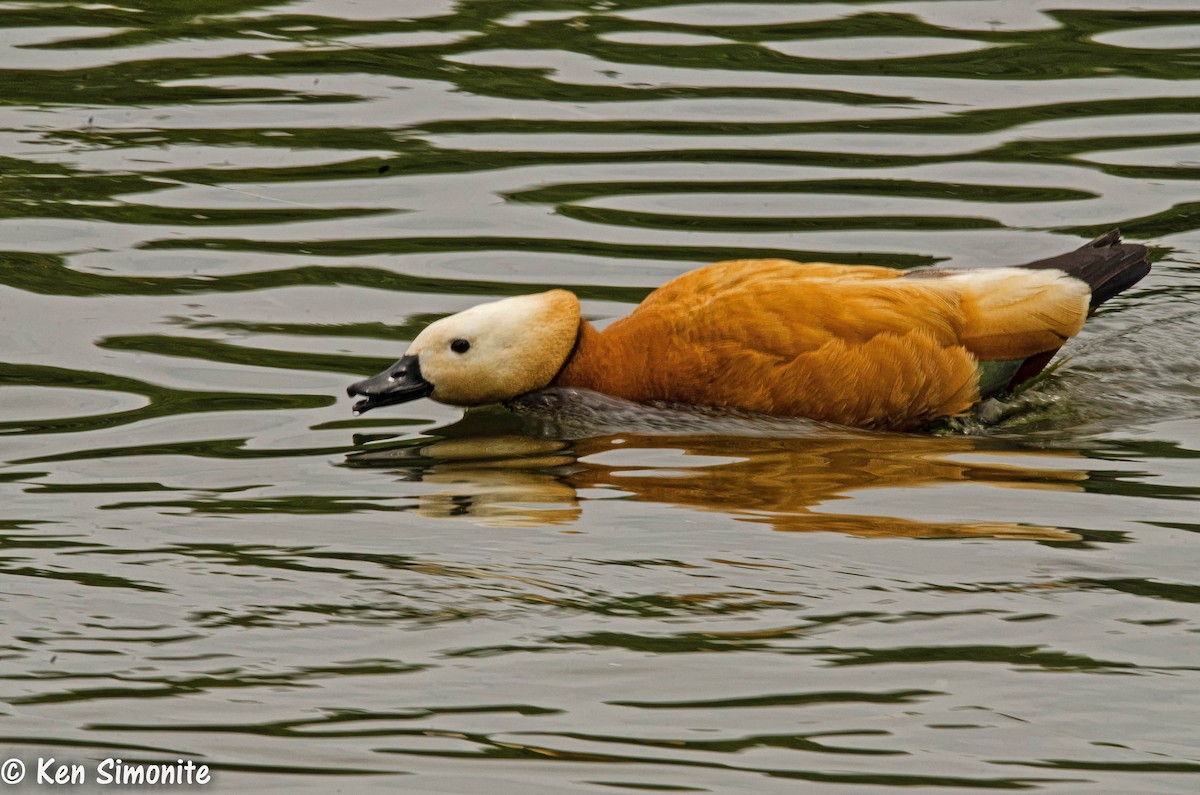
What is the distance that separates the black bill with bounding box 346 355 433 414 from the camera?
7.40 metres

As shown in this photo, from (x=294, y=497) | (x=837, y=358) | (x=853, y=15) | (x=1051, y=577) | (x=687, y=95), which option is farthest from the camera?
(x=853, y=15)

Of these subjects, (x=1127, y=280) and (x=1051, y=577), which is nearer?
(x=1051, y=577)

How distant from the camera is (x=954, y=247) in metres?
9.57

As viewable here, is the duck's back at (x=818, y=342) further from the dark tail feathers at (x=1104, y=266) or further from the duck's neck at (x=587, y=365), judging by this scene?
the dark tail feathers at (x=1104, y=266)

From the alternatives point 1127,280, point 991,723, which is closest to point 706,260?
point 1127,280

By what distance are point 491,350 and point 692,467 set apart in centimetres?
103

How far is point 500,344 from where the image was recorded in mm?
7586

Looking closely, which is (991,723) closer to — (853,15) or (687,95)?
(687,95)

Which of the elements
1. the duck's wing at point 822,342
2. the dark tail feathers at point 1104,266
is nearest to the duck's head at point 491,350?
the duck's wing at point 822,342

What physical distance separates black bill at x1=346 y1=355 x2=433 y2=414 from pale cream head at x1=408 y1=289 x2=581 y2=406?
0.15 feet

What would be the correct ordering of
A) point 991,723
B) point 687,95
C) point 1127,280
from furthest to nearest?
point 687,95 < point 1127,280 < point 991,723

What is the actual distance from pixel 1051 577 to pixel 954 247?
12.9 feet

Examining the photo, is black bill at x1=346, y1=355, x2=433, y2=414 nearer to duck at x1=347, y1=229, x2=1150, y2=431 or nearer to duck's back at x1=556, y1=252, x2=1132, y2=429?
duck at x1=347, y1=229, x2=1150, y2=431

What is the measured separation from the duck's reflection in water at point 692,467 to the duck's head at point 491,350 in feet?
0.50
